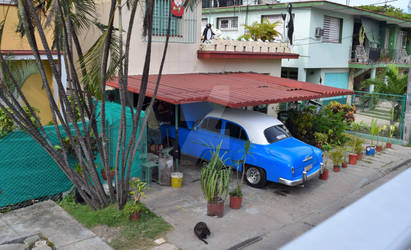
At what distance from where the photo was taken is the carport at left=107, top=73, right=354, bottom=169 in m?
9.11

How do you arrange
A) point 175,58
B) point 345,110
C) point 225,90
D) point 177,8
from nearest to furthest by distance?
point 225,90 → point 177,8 → point 175,58 → point 345,110

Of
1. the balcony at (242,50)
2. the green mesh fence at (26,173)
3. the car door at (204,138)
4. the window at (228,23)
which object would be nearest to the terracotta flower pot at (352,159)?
the car door at (204,138)

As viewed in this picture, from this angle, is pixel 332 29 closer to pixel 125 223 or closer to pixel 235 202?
pixel 235 202

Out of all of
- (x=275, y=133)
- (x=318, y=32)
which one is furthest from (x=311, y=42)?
(x=275, y=133)

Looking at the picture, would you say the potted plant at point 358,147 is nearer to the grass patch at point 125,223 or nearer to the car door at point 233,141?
the car door at point 233,141

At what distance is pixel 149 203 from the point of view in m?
8.19

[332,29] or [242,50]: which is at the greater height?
[332,29]

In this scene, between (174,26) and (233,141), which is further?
(174,26)

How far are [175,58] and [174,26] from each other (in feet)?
3.55

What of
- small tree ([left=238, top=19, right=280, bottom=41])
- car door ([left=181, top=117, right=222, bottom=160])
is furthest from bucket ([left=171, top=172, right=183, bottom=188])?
small tree ([left=238, top=19, right=280, bottom=41])

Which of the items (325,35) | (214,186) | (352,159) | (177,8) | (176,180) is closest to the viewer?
(214,186)

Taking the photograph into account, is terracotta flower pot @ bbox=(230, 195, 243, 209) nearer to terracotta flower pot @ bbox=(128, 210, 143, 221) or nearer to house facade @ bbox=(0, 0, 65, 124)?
terracotta flower pot @ bbox=(128, 210, 143, 221)

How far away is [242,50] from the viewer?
14.4 metres

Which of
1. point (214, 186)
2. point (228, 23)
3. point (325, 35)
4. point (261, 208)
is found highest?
point (228, 23)
